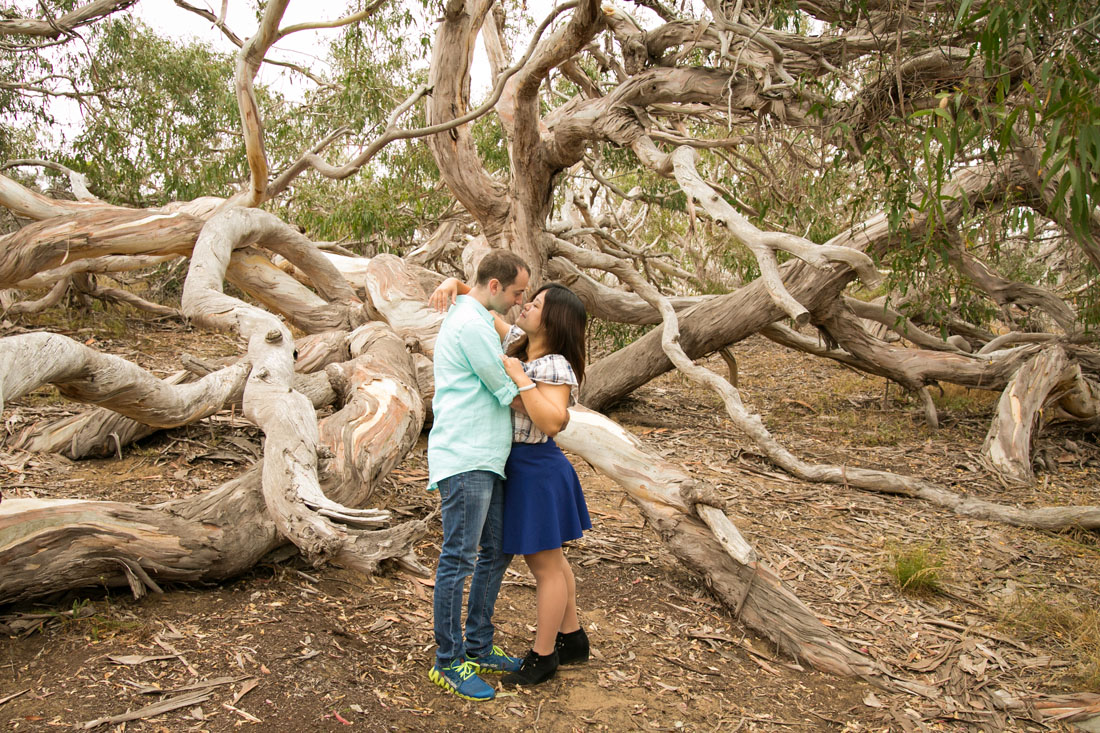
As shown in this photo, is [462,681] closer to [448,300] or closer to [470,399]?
[470,399]

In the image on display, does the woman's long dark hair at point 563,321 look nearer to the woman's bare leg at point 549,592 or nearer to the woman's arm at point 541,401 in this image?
the woman's arm at point 541,401

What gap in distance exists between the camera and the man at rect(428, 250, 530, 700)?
280 centimetres

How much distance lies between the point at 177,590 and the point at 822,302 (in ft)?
17.7

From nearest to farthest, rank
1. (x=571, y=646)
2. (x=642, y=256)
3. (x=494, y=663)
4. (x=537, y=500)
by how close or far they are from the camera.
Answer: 1. (x=537, y=500)
2. (x=494, y=663)
3. (x=571, y=646)
4. (x=642, y=256)

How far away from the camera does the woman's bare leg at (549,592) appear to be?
2951 millimetres

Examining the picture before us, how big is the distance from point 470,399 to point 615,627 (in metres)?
1.41

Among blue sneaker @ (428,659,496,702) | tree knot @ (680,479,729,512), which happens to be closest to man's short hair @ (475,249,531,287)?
blue sneaker @ (428,659,496,702)

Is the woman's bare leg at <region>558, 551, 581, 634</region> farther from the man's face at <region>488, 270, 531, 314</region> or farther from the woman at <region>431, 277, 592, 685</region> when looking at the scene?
the man's face at <region>488, 270, 531, 314</region>

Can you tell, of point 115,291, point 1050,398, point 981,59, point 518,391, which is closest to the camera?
point 518,391

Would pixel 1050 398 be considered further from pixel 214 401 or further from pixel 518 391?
pixel 214 401

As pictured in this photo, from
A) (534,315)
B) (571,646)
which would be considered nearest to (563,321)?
Result: (534,315)

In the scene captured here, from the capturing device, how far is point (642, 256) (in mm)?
8531

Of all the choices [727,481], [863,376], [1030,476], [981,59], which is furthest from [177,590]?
[863,376]

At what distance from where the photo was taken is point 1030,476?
604 centimetres
